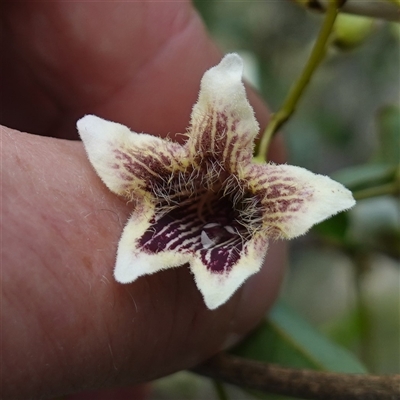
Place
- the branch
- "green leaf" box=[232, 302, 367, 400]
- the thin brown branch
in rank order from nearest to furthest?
the thin brown branch → the branch → "green leaf" box=[232, 302, 367, 400]

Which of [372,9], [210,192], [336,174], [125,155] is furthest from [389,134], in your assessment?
[125,155]

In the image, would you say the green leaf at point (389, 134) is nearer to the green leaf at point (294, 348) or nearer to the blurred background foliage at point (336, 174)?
the blurred background foliage at point (336, 174)

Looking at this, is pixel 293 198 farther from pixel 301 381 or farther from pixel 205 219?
pixel 301 381

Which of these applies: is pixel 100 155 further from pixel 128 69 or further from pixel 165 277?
pixel 128 69

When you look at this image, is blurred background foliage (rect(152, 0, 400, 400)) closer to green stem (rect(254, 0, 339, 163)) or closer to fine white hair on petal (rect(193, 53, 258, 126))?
green stem (rect(254, 0, 339, 163))

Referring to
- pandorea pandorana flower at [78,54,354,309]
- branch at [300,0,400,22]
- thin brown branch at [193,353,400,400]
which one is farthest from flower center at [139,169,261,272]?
branch at [300,0,400,22]

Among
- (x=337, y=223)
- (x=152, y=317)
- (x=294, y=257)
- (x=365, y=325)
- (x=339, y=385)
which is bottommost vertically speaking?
(x=294, y=257)

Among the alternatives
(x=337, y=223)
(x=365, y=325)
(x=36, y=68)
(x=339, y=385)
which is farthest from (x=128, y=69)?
(x=365, y=325)
